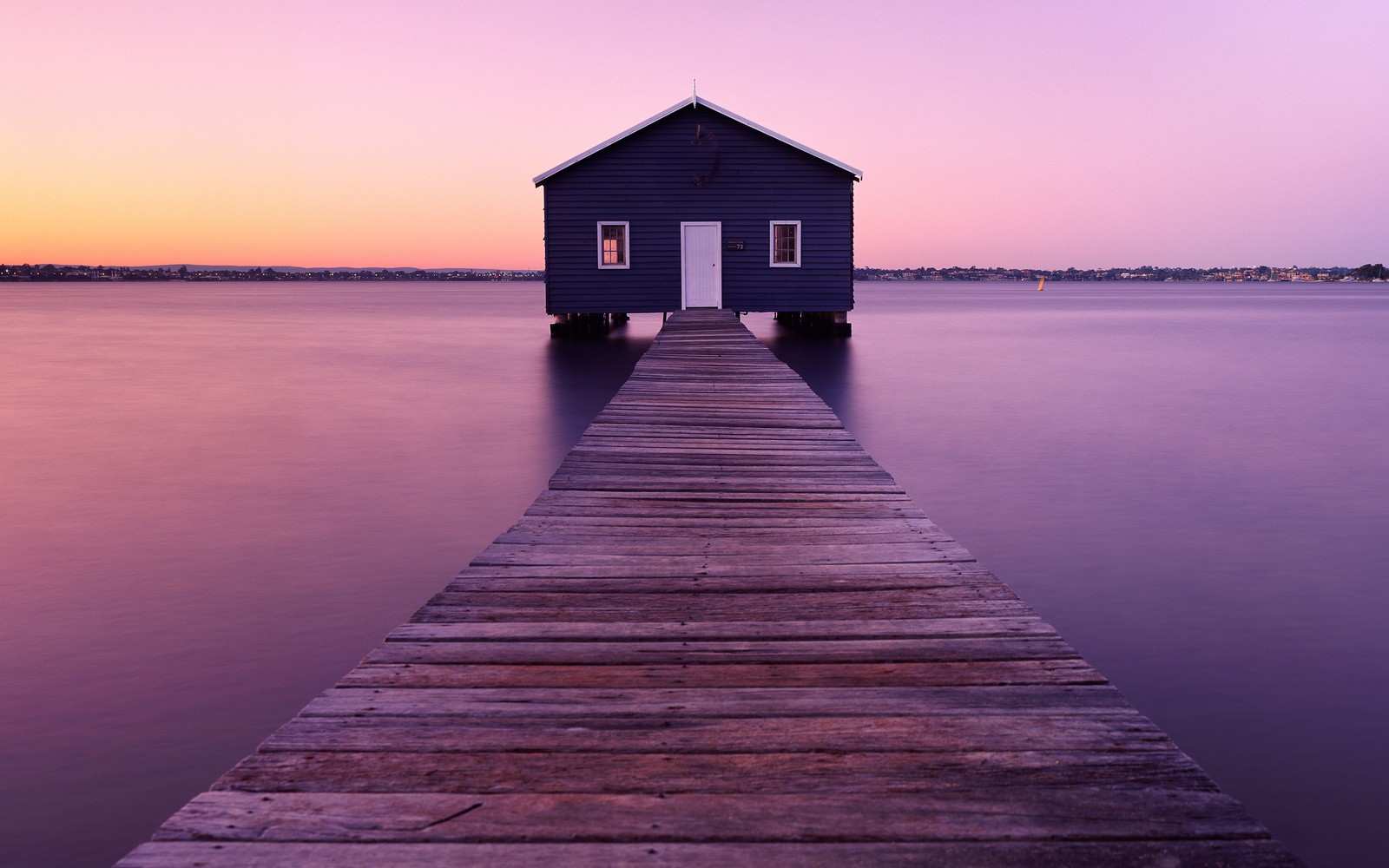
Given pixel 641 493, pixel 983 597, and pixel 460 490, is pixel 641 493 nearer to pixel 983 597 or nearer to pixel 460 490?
pixel 983 597

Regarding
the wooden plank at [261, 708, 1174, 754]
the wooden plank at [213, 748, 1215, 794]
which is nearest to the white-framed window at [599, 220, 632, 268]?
the wooden plank at [261, 708, 1174, 754]

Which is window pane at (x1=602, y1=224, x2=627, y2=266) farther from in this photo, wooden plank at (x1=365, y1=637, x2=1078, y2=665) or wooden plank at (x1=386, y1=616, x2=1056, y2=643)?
wooden plank at (x1=365, y1=637, x2=1078, y2=665)

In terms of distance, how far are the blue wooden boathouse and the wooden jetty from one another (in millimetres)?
21637

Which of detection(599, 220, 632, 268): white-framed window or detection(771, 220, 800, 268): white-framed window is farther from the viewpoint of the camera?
detection(771, 220, 800, 268): white-framed window

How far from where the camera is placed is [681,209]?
26.0 metres

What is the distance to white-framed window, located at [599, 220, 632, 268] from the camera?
2627cm

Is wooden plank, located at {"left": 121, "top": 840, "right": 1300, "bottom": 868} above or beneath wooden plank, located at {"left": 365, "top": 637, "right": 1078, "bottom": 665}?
beneath

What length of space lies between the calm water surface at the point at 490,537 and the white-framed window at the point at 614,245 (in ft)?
10.5

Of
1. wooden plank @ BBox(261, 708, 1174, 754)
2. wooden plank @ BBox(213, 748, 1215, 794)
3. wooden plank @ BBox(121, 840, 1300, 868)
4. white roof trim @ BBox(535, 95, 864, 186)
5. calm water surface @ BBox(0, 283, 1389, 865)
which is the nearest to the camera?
wooden plank @ BBox(121, 840, 1300, 868)

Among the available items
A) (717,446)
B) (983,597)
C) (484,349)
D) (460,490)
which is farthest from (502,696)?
(484,349)

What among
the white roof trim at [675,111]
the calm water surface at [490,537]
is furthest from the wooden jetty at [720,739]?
the white roof trim at [675,111]

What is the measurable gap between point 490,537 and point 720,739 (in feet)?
22.1

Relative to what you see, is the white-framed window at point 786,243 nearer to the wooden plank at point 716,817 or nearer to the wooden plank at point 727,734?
the wooden plank at point 727,734

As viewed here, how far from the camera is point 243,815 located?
8.20 ft
